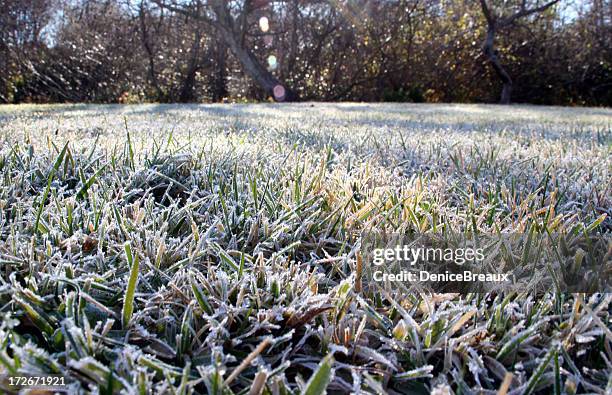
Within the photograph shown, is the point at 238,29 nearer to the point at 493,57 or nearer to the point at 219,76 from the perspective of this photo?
the point at 219,76

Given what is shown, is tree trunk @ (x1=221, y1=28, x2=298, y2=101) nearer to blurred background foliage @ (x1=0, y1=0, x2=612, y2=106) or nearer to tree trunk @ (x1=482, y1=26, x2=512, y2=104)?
blurred background foliage @ (x1=0, y1=0, x2=612, y2=106)

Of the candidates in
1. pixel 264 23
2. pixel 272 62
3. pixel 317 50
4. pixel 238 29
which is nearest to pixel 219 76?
pixel 272 62

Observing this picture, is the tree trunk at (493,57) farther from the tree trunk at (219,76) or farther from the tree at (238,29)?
the tree trunk at (219,76)

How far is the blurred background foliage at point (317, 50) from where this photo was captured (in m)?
10.6

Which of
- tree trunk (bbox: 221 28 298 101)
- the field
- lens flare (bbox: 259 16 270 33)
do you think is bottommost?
the field

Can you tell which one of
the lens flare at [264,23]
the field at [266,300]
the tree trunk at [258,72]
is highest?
the lens flare at [264,23]

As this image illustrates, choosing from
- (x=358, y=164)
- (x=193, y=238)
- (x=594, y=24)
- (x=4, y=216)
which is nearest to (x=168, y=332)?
(x=193, y=238)

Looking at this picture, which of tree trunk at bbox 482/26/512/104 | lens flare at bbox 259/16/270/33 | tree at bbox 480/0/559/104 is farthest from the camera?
lens flare at bbox 259/16/270/33

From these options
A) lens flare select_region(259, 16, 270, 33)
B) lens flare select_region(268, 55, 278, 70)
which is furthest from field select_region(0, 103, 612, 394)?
lens flare select_region(259, 16, 270, 33)

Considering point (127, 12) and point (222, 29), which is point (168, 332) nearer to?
point (222, 29)

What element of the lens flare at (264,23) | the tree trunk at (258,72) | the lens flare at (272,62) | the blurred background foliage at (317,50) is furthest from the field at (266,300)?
the lens flare at (264,23)

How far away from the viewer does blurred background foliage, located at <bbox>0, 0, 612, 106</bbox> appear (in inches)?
418

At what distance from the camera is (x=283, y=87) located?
35.7 ft

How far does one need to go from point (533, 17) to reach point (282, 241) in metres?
13.2
